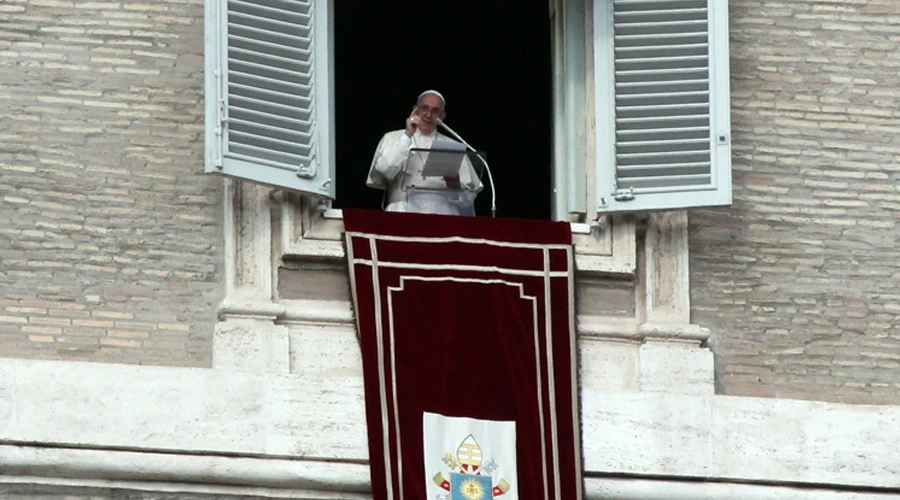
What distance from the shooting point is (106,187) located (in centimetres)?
1220

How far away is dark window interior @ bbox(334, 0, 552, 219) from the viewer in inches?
579

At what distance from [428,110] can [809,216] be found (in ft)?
5.03

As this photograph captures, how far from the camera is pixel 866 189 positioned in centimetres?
1270

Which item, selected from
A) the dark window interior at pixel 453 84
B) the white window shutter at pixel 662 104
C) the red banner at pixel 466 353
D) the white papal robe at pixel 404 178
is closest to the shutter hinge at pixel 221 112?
the red banner at pixel 466 353

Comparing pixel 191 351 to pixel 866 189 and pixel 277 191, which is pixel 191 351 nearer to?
pixel 277 191

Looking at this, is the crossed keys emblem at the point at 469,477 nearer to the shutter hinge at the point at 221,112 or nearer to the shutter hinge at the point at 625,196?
the shutter hinge at the point at 625,196

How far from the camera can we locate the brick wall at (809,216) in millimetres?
12453

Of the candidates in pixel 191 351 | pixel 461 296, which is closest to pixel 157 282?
pixel 191 351

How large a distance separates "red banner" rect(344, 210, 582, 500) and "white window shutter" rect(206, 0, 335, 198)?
1.05 feet

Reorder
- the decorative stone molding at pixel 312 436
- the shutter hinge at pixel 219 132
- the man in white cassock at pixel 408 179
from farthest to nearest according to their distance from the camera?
the man in white cassock at pixel 408 179 → the shutter hinge at pixel 219 132 → the decorative stone molding at pixel 312 436

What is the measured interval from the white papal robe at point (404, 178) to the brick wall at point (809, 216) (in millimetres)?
890

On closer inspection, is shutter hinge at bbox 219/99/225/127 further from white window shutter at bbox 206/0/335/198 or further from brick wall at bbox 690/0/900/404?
brick wall at bbox 690/0/900/404

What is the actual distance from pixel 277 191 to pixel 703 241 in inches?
64.5

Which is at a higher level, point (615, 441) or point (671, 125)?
point (671, 125)
